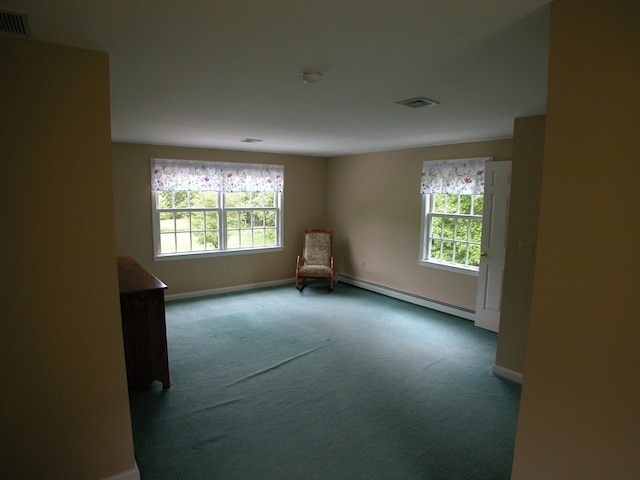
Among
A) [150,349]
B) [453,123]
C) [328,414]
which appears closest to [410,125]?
[453,123]

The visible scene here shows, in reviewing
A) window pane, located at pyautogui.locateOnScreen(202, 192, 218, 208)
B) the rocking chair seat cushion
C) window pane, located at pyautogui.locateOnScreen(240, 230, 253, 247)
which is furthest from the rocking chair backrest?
window pane, located at pyautogui.locateOnScreen(202, 192, 218, 208)

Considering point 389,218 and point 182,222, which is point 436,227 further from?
point 182,222

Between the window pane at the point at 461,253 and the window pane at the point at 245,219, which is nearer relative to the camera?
the window pane at the point at 461,253

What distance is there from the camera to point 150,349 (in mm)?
2953

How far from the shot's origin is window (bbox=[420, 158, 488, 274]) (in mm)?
4594

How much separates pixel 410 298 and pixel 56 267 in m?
4.55

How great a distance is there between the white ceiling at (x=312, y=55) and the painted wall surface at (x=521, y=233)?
21cm

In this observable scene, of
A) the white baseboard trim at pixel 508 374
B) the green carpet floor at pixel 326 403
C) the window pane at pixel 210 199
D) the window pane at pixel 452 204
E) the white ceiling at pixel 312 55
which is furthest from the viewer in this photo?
the window pane at pixel 210 199

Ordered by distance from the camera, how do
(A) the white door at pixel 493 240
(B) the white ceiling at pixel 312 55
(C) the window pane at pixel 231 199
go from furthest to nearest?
1. (C) the window pane at pixel 231 199
2. (A) the white door at pixel 493 240
3. (B) the white ceiling at pixel 312 55

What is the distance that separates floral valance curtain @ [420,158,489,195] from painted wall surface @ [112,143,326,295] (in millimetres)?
2267

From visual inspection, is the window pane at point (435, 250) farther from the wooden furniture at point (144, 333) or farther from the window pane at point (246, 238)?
the wooden furniture at point (144, 333)

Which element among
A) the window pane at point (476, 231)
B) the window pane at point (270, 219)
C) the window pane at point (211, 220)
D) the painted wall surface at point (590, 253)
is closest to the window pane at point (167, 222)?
the window pane at point (211, 220)

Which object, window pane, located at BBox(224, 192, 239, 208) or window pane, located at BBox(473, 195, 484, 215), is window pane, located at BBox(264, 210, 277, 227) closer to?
window pane, located at BBox(224, 192, 239, 208)

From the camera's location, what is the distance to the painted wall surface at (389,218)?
15.8 ft
